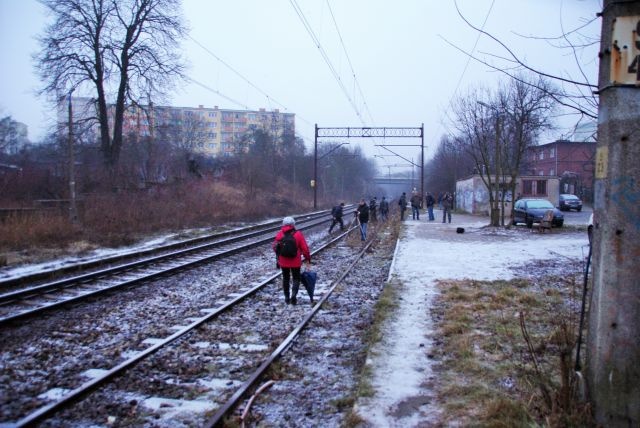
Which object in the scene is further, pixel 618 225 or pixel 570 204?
pixel 570 204

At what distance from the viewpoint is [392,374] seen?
206 inches

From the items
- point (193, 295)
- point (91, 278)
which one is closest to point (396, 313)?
point (193, 295)

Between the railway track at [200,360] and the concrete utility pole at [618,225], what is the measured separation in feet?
9.68

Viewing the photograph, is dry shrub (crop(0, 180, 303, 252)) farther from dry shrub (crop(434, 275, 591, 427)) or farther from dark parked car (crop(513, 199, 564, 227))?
dark parked car (crop(513, 199, 564, 227))

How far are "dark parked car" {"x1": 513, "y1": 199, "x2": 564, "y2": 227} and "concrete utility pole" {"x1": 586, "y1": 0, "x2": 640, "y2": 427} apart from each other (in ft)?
73.8

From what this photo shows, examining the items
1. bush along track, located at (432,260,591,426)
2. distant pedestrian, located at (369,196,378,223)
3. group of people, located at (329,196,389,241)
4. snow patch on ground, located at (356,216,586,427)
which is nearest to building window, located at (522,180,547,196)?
group of people, located at (329,196,389,241)

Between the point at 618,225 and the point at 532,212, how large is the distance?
76.4 ft

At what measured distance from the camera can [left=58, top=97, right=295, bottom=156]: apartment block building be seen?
32.3 m

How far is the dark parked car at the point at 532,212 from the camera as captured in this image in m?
24.2

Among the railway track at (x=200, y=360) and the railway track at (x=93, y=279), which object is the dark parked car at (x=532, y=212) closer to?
the railway track at (x=93, y=279)

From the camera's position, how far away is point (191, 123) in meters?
76.6

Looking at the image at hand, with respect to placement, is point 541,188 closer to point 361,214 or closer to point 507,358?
point 361,214

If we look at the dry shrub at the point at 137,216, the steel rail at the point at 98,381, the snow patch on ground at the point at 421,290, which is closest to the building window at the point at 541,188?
the snow patch on ground at the point at 421,290

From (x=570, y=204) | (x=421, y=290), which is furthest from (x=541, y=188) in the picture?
(x=421, y=290)
